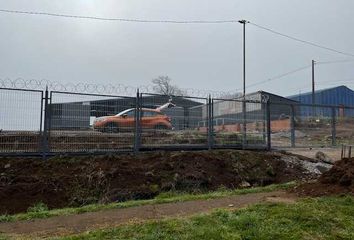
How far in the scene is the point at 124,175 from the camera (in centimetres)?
1179

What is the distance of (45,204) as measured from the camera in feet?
33.9

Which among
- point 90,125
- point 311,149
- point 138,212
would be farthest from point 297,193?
point 311,149

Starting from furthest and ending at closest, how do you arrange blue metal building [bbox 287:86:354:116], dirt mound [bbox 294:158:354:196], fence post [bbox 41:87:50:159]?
blue metal building [bbox 287:86:354:116] → fence post [bbox 41:87:50:159] → dirt mound [bbox 294:158:354:196]

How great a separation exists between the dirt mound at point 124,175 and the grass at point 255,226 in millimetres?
4264

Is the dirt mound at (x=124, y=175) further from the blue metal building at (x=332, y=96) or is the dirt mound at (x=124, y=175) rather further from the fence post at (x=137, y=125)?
the blue metal building at (x=332, y=96)

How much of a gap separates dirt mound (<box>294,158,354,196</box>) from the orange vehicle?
5.92 metres

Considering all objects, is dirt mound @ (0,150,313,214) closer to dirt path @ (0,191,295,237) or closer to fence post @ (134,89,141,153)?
fence post @ (134,89,141,153)

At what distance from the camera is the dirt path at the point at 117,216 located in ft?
22.6

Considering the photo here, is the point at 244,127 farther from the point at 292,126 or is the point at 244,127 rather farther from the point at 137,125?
the point at 137,125

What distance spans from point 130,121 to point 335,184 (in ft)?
22.2

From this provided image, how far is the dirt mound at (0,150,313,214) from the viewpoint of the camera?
1071 centimetres

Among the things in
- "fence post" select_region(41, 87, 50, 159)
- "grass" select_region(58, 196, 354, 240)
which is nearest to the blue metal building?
"fence post" select_region(41, 87, 50, 159)

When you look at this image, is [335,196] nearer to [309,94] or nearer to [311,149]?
[311,149]

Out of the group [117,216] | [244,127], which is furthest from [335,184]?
[244,127]
